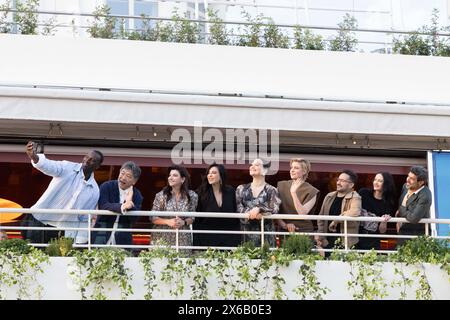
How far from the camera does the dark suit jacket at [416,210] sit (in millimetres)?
11719

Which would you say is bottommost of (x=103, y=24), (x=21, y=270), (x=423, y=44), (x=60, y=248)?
(x=21, y=270)

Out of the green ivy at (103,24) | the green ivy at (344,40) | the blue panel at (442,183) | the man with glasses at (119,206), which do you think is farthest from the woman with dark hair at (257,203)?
the green ivy at (344,40)

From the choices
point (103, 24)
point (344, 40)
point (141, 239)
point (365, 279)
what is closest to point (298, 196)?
point (365, 279)

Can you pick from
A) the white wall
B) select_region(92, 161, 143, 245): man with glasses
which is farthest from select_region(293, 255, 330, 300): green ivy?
select_region(92, 161, 143, 245): man with glasses

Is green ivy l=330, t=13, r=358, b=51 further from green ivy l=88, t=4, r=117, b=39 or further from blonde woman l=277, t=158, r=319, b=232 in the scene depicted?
blonde woman l=277, t=158, r=319, b=232

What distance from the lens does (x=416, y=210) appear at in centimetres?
1173

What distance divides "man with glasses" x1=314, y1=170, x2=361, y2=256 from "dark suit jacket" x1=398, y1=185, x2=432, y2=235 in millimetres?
479

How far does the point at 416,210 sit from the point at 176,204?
7.65 feet

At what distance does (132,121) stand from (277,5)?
391 cm

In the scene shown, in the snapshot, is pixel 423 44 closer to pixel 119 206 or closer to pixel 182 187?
pixel 182 187

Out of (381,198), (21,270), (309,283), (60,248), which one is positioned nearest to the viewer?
(21,270)

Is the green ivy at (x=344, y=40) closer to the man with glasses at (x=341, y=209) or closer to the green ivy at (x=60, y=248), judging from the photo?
the man with glasses at (x=341, y=209)

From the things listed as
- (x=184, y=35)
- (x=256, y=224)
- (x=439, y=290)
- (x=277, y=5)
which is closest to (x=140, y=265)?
(x=256, y=224)

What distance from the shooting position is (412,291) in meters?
11.4
